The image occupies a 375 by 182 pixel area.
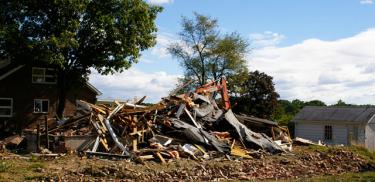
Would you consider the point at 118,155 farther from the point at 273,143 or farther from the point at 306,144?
the point at 306,144

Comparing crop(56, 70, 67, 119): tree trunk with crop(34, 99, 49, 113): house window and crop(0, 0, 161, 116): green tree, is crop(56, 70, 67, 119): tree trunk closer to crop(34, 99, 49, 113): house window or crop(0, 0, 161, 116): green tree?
crop(0, 0, 161, 116): green tree

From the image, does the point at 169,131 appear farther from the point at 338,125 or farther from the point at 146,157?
the point at 338,125

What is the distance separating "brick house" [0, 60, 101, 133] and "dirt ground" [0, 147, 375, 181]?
22.1 metres

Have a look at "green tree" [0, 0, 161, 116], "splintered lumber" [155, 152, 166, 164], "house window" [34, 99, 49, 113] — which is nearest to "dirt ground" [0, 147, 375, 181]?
"splintered lumber" [155, 152, 166, 164]

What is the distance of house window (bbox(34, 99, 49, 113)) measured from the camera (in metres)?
44.4

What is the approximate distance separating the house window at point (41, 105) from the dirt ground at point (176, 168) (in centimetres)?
2330

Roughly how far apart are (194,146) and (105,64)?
63.4ft

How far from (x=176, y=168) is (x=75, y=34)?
20957mm

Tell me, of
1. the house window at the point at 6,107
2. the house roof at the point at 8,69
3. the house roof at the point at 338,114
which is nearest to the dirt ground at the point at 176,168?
the house window at the point at 6,107

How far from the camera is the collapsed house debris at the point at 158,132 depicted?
22219 mm

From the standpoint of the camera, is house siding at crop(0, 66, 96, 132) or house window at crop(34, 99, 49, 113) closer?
house siding at crop(0, 66, 96, 132)

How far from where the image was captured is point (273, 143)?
26094 mm

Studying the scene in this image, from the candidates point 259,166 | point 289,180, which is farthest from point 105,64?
point 289,180

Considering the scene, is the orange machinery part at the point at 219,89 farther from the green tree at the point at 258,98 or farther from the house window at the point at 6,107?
the green tree at the point at 258,98
